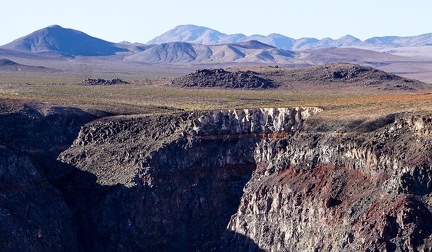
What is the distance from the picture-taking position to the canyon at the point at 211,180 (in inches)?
2137

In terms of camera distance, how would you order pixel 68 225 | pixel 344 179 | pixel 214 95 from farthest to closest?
1. pixel 214 95
2. pixel 68 225
3. pixel 344 179

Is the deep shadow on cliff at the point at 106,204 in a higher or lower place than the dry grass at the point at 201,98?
lower

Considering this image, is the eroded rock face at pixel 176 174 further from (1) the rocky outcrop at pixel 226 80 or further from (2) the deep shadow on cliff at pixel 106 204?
(1) the rocky outcrop at pixel 226 80

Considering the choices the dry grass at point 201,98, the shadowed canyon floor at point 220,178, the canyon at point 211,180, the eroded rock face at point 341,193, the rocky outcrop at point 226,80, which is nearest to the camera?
the eroded rock face at point 341,193

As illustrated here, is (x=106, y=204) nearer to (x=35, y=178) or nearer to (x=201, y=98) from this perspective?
(x=35, y=178)

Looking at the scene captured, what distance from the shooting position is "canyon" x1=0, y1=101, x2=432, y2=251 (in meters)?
54.3

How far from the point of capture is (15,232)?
192 feet

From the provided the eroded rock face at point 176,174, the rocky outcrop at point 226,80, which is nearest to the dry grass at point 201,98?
the rocky outcrop at point 226,80

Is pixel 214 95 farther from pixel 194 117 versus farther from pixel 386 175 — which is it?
pixel 386 175

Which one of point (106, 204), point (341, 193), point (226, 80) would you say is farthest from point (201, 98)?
point (341, 193)

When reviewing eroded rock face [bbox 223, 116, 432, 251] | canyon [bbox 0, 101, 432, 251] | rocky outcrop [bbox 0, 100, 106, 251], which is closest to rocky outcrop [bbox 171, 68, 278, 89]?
rocky outcrop [bbox 0, 100, 106, 251]

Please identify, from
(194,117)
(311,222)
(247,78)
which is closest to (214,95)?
(247,78)

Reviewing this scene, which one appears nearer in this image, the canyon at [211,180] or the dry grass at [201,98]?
the canyon at [211,180]

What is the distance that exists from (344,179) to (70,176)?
2400 centimetres
